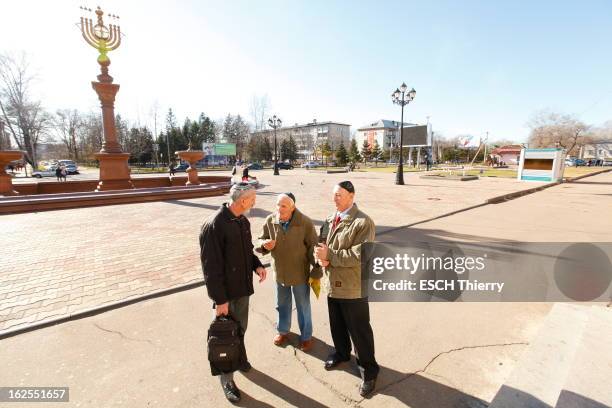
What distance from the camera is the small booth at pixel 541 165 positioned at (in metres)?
24.1

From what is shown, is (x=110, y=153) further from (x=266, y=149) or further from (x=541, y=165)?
(x=266, y=149)

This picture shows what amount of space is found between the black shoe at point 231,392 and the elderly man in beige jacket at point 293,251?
916mm

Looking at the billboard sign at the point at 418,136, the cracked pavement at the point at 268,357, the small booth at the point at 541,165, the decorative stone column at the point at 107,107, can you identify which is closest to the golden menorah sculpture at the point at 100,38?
the decorative stone column at the point at 107,107

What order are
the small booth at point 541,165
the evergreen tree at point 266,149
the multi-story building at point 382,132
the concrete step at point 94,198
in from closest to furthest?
the concrete step at point 94,198 → the small booth at point 541,165 → the evergreen tree at point 266,149 → the multi-story building at point 382,132

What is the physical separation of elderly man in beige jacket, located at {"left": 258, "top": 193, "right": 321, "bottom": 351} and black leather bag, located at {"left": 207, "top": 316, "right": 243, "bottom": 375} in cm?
82

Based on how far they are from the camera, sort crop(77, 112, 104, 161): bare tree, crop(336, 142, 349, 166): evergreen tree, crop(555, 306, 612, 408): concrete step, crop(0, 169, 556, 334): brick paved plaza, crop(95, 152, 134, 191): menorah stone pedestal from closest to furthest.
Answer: crop(555, 306, 612, 408): concrete step, crop(0, 169, 556, 334): brick paved plaza, crop(95, 152, 134, 191): menorah stone pedestal, crop(77, 112, 104, 161): bare tree, crop(336, 142, 349, 166): evergreen tree

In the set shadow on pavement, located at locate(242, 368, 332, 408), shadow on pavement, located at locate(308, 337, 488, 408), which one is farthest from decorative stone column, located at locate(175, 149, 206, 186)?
shadow on pavement, located at locate(308, 337, 488, 408)

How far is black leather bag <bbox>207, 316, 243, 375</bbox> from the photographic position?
8.07 feet

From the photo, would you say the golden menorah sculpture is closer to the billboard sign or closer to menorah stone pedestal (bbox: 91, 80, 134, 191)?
menorah stone pedestal (bbox: 91, 80, 134, 191)

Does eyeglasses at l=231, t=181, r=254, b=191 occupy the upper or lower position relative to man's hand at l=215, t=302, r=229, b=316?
upper

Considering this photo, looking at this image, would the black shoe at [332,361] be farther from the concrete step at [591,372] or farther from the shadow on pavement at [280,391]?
the concrete step at [591,372]

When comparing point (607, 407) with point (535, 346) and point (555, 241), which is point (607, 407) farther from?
point (555, 241)

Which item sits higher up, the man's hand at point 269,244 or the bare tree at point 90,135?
the bare tree at point 90,135

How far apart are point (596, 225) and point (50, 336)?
43.5 feet
